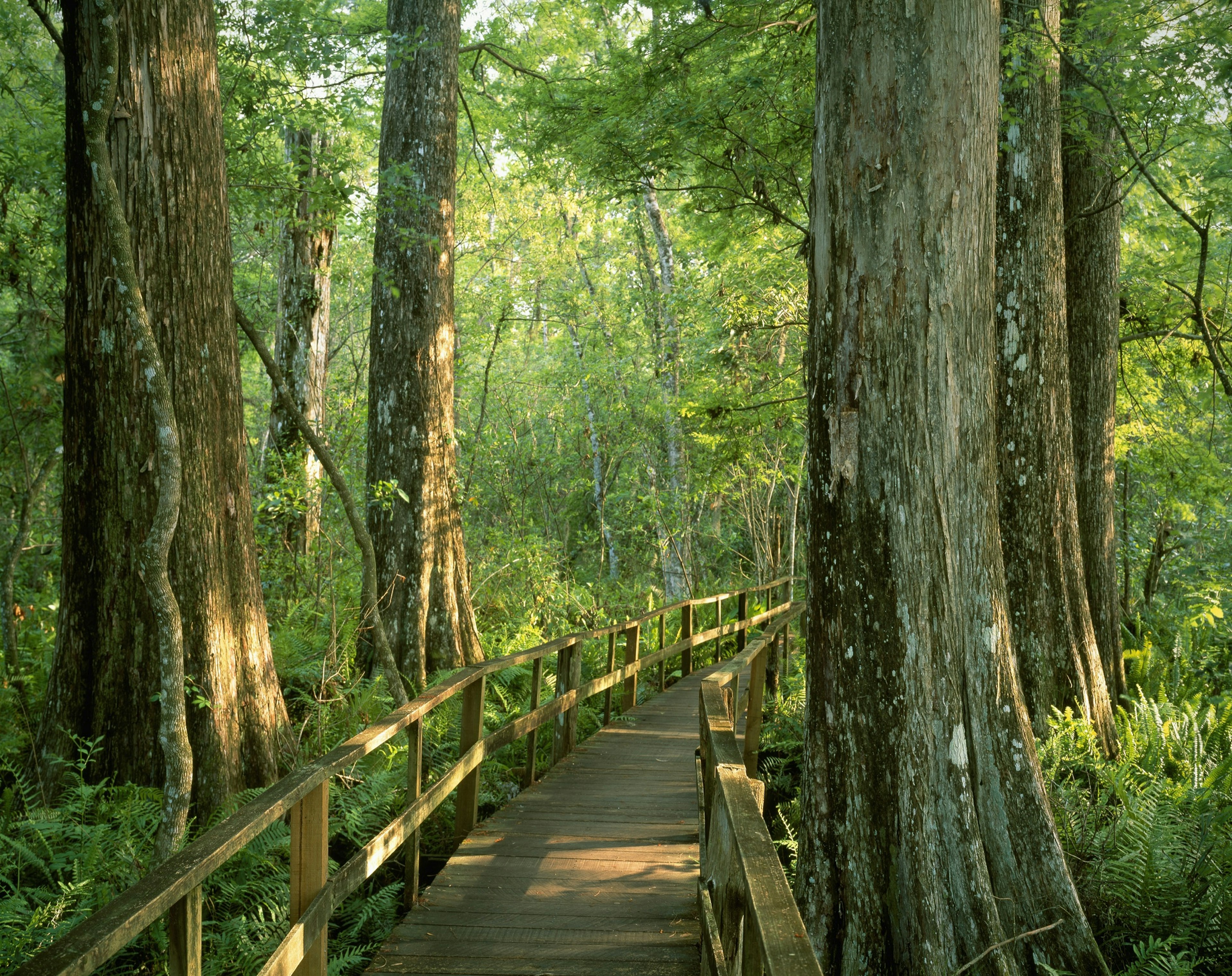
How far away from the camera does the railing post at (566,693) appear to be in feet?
24.1

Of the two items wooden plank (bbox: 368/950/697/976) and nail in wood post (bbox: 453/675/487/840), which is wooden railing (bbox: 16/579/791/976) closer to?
nail in wood post (bbox: 453/675/487/840)

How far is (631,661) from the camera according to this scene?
9.44m

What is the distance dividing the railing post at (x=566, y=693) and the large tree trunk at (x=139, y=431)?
265 cm

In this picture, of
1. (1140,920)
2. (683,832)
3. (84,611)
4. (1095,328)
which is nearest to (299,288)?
(84,611)

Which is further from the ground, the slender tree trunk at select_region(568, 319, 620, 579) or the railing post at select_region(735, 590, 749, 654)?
the slender tree trunk at select_region(568, 319, 620, 579)

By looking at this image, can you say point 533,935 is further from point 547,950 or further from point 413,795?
point 413,795

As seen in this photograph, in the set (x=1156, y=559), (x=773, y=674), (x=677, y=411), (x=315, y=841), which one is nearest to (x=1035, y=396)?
(x=773, y=674)

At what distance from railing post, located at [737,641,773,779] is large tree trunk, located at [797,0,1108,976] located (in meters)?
1.51

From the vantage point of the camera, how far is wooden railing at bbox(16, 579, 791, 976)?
1.95 m

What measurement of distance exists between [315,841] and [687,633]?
869 centimetres

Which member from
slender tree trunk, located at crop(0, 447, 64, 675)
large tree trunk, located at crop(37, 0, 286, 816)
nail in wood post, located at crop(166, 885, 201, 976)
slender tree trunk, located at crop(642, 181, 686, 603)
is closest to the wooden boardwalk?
large tree trunk, located at crop(37, 0, 286, 816)

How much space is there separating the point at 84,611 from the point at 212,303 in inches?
77.0

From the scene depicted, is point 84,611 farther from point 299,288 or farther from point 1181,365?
point 1181,365

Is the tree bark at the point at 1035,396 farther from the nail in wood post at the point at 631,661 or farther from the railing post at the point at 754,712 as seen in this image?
the nail in wood post at the point at 631,661
